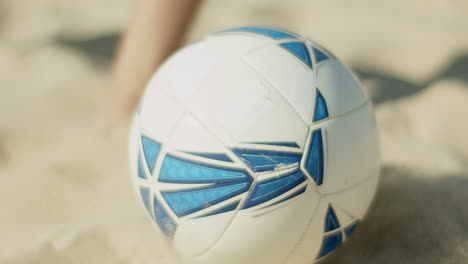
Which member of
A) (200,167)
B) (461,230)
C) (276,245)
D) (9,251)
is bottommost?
(461,230)

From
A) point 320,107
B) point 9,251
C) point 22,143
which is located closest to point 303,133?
point 320,107

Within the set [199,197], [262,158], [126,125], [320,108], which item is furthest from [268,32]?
[126,125]

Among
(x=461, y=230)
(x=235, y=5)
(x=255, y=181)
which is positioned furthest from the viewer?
(x=235, y=5)

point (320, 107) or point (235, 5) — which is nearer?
point (320, 107)

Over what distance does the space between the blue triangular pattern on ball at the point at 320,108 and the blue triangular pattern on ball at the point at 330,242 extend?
0.31m

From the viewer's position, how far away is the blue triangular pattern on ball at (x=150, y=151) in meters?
1.31

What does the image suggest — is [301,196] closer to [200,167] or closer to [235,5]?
[200,167]

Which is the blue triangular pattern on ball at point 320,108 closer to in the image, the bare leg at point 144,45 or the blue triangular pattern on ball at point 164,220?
the blue triangular pattern on ball at point 164,220

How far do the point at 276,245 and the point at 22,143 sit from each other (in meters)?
1.41

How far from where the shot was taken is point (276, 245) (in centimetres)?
127

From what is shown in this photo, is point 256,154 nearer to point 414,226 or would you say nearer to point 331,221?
point 331,221

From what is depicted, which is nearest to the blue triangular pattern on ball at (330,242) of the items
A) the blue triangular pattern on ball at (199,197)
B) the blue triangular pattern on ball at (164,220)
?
the blue triangular pattern on ball at (199,197)

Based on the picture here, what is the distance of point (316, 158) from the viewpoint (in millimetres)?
1235

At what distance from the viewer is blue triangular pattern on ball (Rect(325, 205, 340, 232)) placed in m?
1.29
